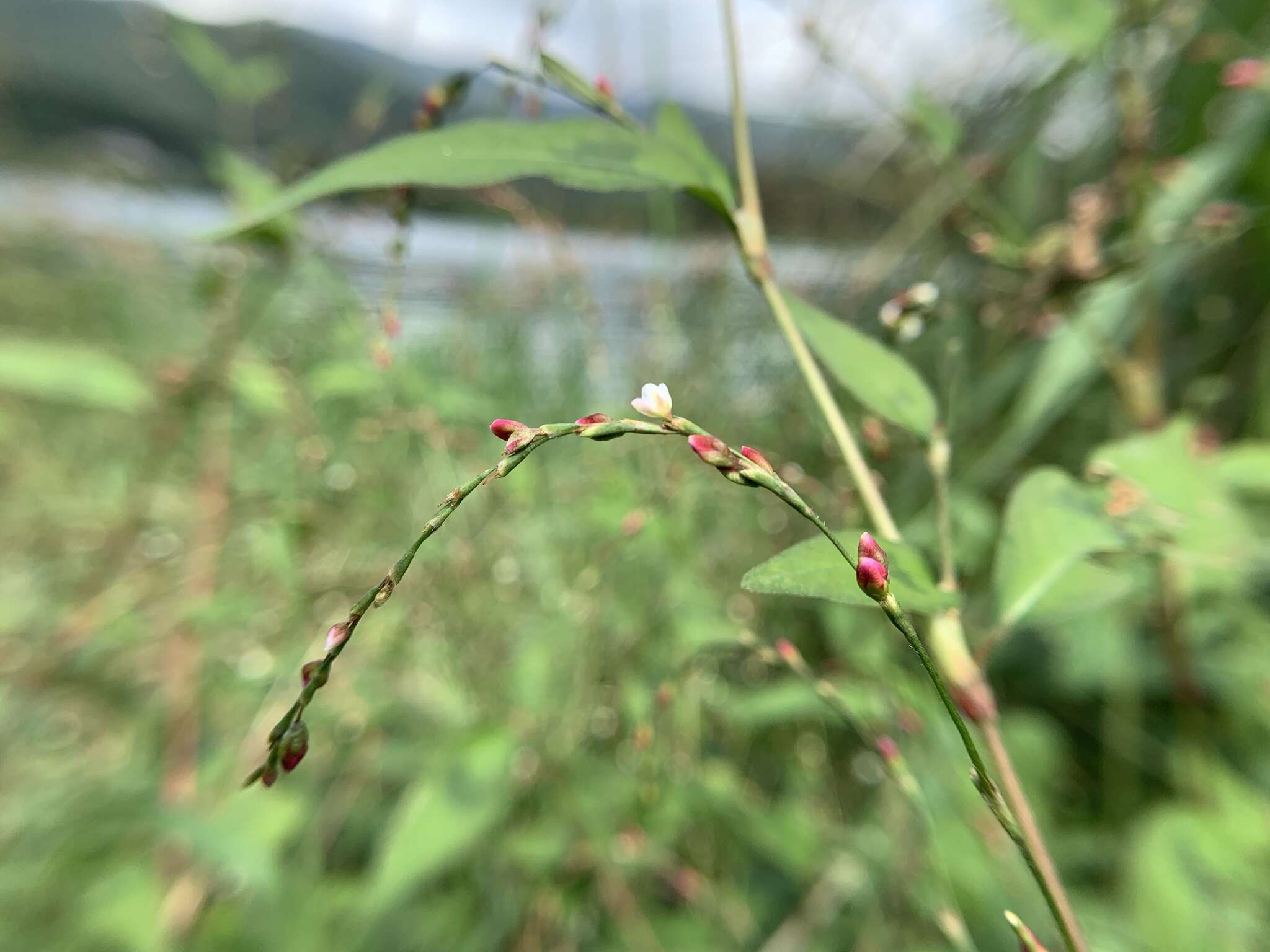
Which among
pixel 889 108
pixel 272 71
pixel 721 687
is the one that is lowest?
pixel 721 687

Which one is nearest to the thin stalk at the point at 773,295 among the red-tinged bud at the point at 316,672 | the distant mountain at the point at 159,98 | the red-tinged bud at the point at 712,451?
the red-tinged bud at the point at 712,451

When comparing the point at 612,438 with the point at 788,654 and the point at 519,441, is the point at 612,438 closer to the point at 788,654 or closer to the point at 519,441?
the point at 519,441

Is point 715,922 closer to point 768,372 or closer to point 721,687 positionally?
point 721,687

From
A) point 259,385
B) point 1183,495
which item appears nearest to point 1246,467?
point 1183,495

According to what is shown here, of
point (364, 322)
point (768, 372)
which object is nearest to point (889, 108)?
point (768, 372)

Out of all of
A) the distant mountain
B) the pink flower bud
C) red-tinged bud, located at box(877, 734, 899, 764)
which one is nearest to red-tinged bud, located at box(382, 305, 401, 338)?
the pink flower bud
